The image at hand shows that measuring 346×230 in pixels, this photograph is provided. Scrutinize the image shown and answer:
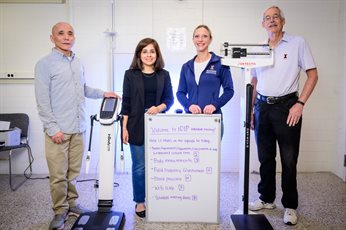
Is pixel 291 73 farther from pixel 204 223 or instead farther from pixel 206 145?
pixel 204 223

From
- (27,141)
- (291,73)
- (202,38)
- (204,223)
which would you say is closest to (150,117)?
(202,38)

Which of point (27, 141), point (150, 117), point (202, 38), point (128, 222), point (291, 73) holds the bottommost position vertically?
point (128, 222)

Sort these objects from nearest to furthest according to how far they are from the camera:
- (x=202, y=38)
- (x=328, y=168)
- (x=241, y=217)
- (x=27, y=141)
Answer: (x=241, y=217), (x=202, y=38), (x=27, y=141), (x=328, y=168)

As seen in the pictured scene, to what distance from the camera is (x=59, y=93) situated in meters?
2.54

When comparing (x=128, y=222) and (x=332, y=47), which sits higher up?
(x=332, y=47)

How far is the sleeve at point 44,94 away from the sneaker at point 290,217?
2085 mm

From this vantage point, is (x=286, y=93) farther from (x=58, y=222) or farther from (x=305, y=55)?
(x=58, y=222)

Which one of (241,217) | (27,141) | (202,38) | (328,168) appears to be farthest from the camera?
(328,168)

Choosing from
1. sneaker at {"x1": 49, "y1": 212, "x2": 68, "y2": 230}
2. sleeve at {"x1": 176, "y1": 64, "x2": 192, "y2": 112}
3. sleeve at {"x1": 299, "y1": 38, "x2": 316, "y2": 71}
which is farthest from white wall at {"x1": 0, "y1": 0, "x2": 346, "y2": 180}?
sneaker at {"x1": 49, "y1": 212, "x2": 68, "y2": 230}

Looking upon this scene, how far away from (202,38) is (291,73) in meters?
0.81

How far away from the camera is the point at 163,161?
2.53 meters

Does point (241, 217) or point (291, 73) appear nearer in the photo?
point (241, 217)

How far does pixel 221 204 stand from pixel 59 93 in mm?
1847

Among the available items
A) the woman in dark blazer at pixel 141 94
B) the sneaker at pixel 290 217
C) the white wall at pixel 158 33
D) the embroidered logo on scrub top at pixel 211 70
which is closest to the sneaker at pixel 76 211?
the woman in dark blazer at pixel 141 94
